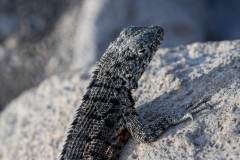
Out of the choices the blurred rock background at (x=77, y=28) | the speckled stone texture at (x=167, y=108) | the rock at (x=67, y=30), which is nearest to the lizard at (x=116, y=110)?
the speckled stone texture at (x=167, y=108)

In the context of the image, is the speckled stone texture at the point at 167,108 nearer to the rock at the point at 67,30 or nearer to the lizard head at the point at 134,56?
the lizard head at the point at 134,56

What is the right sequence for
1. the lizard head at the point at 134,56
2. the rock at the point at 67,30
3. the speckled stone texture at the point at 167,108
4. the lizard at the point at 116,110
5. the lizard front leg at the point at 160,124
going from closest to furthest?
the speckled stone texture at the point at 167,108 < the lizard front leg at the point at 160,124 < the lizard at the point at 116,110 < the lizard head at the point at 134,56 < the rock at the point at 67,30

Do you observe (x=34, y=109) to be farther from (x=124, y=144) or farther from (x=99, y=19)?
(x=99, y=19)

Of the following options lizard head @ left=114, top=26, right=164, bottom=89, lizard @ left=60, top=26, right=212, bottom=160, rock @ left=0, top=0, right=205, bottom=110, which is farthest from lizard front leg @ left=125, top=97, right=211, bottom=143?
rock @ left=0, top=0, right=205, bottom=110

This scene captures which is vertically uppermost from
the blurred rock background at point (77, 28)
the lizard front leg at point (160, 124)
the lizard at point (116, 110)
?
the blurred rock background at point (77, 28)

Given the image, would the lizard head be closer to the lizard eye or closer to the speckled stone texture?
the lizard eye

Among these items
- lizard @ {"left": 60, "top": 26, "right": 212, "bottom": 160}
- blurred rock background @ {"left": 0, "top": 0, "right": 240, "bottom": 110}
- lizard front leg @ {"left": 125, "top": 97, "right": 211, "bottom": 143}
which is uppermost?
blurred rock background @ {"left": 0, "top": 0, "right": 240, "bottom": 110}

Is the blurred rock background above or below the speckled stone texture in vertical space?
above

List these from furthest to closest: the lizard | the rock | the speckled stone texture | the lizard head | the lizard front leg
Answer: the rock
the lizard head
the lizard
the lizard front leg
the speckled stone texture

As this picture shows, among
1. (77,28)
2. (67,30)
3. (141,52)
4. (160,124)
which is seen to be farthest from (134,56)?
(67,30)
